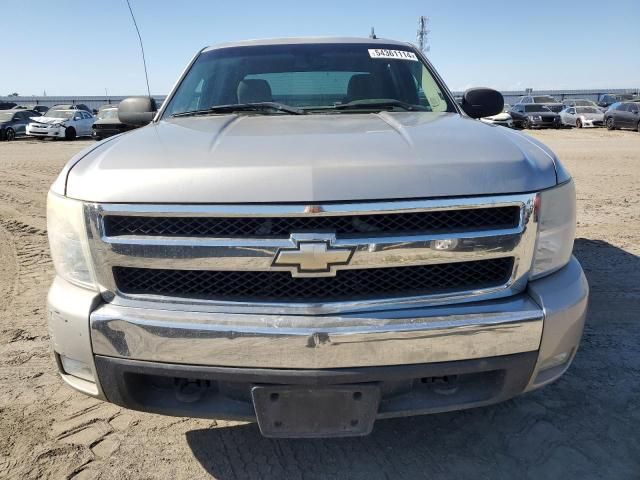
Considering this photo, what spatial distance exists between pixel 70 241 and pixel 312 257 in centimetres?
95

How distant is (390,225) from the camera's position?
74.1 inches

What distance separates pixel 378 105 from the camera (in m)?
3.06

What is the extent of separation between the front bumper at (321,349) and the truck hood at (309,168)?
1.39 ft

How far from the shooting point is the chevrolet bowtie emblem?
71.2 inches

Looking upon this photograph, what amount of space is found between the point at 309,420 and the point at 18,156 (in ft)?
53.7

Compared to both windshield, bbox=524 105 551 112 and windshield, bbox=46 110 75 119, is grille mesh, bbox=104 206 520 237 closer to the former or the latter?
windshield, bbox=46 110 75 119

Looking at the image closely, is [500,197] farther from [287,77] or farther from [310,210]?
[287,77]

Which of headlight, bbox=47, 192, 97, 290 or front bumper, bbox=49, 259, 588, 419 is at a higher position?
headlight, bbox=47, 192, 97, 290

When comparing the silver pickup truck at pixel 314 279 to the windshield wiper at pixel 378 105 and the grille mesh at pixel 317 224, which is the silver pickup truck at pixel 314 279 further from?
the windshield wiper at pixel 378 105

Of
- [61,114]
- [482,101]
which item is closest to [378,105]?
[482,101]

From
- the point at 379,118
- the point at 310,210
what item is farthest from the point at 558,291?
the point at 379,118

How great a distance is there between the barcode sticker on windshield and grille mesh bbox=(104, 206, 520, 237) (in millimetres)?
1947

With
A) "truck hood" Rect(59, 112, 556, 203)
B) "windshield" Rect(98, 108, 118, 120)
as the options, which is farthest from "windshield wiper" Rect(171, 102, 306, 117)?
"windshield" Rect(98, 108, 118, 120)

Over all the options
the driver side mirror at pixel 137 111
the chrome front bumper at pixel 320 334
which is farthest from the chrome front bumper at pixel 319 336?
the driver side mirror at pixel 137 111
